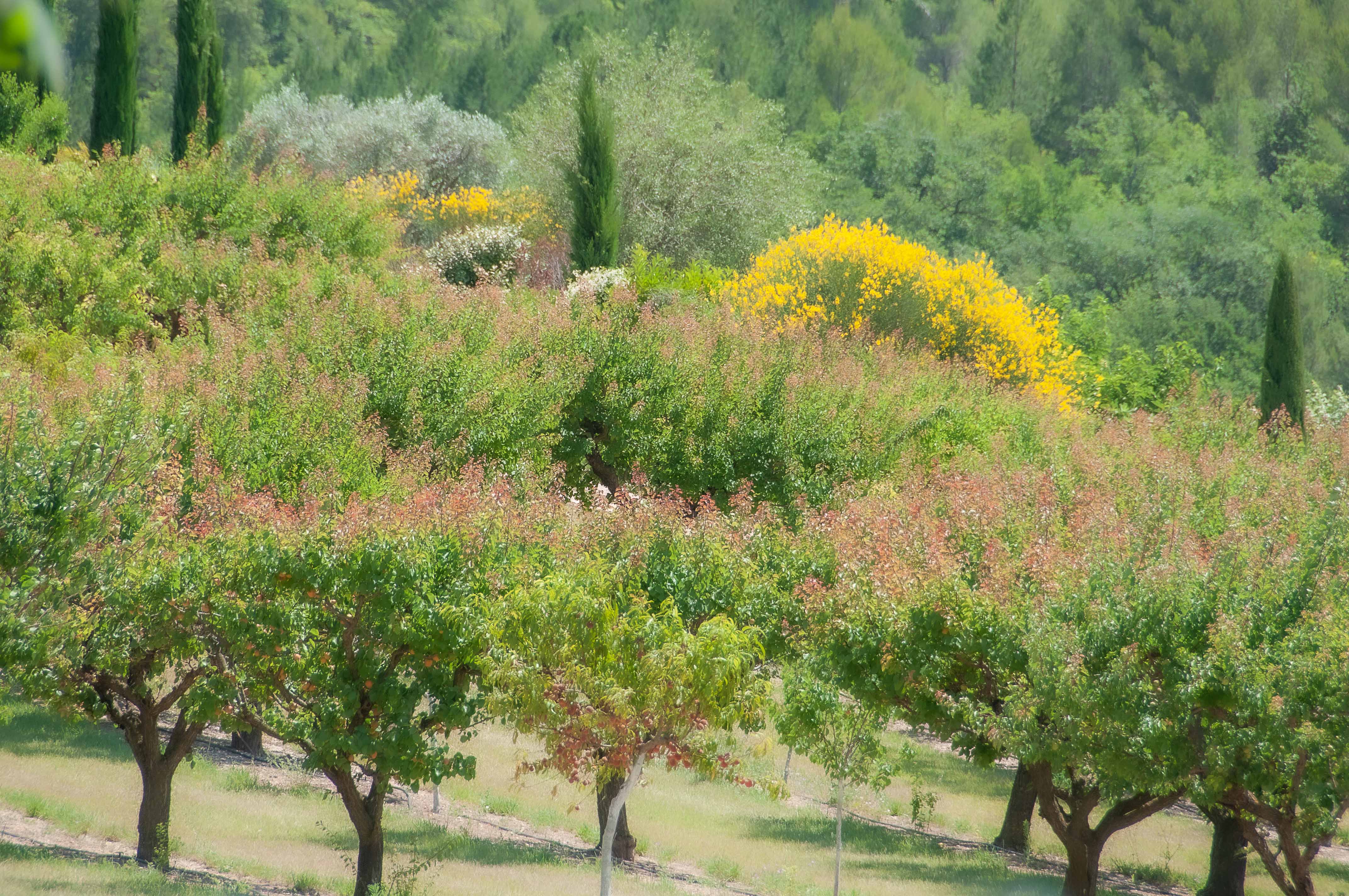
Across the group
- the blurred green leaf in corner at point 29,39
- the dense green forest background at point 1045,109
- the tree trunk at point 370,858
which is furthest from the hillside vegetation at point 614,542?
the dense green forest background at point 1045,109

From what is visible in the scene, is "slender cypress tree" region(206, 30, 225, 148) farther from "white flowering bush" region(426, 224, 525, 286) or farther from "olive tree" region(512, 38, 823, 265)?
"olive tree" region(512, 38, 823, 265)

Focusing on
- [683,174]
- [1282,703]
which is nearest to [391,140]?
[683,174]

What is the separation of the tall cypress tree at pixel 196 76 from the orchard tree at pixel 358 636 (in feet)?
82.1

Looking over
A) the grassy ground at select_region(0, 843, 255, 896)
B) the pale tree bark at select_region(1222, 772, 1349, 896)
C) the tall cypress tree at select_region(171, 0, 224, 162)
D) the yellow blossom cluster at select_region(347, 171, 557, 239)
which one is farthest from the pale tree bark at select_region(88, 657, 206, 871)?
the yellow blossom cluster at select_region(347, 171, 557, 239)

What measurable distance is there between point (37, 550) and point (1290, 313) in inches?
1233

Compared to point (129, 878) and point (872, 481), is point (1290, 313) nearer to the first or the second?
point (872, 481)

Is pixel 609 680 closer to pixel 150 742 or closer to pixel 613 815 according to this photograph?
pixel 613 815

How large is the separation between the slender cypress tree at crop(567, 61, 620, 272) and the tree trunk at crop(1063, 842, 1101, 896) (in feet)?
64.0

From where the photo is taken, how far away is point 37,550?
8.80 meters

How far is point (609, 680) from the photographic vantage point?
11.4m

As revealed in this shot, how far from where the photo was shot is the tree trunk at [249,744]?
70.1ft

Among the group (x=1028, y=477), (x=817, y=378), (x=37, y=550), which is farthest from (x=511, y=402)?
(x=37, y=550)

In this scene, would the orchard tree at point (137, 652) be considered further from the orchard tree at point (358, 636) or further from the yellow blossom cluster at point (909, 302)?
the yellow blossom cluster at point (909, 302)

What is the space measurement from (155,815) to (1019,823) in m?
13.0
